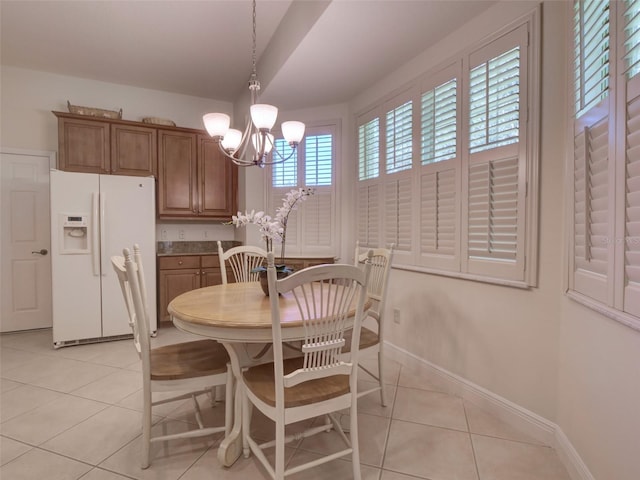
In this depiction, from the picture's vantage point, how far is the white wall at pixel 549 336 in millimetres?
1248

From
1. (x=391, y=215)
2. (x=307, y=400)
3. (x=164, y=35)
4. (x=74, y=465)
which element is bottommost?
(x=74, y=465)

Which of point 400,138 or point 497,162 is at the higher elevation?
point 400,138

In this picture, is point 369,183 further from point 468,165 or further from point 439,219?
point 468,165

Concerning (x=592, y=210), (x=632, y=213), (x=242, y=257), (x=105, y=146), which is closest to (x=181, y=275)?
(x=242, y=257)

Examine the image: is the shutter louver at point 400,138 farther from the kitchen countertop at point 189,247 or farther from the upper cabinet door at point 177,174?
the upper cabinet door at point 177,174

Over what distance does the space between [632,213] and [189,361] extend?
6.71ft

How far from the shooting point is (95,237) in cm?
329

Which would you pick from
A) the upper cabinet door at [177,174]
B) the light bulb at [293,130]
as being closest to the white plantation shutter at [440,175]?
the light bulb at [293,130]

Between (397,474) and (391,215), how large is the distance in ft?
6.69

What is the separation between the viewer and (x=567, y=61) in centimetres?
168

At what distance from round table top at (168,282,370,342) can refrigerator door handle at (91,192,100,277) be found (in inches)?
78.0

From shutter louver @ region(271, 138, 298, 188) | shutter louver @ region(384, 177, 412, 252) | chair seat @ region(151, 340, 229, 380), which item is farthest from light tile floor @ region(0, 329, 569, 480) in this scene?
shutter louver @ region(271, 138, 298, 188)

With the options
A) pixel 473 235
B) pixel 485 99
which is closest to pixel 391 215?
pixel 473 235

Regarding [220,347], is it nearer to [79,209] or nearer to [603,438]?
[603,438]
